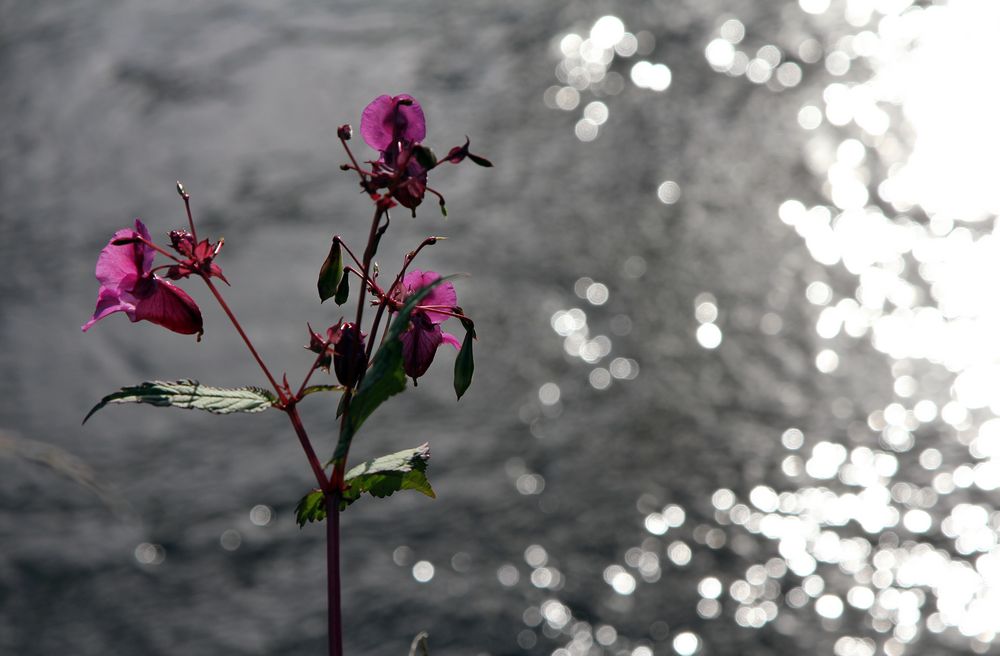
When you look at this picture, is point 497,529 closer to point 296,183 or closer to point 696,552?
point 696,552

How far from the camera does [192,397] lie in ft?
1.78

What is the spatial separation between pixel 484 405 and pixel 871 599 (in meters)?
0.99

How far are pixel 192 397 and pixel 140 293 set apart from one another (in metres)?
0.07

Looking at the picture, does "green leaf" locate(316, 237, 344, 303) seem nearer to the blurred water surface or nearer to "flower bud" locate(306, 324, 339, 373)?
"flower bud" locate(306, 324, 339, 373)

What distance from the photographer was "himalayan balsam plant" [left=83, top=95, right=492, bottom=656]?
50 centimetres

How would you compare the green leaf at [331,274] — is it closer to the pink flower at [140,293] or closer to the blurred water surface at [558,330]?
the pink flower at [140,293]

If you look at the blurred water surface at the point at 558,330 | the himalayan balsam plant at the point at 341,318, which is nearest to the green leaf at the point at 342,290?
the himalayan balsam plant at the point at 341,318

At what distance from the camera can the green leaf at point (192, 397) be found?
1.72 feet

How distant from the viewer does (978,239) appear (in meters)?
2.91

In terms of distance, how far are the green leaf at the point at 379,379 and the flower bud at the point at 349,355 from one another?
0.04 meters

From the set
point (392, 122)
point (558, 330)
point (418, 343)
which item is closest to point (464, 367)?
point (418, 343)

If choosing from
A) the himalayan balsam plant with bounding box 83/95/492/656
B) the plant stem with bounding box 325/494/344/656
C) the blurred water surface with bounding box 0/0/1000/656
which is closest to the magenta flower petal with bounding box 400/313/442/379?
the himalayan balsam plant with bounding box 83/95/492/656

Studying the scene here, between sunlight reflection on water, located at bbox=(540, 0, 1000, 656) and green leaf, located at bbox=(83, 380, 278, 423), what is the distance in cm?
174

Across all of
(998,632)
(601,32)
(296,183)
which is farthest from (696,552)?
(601,32)
